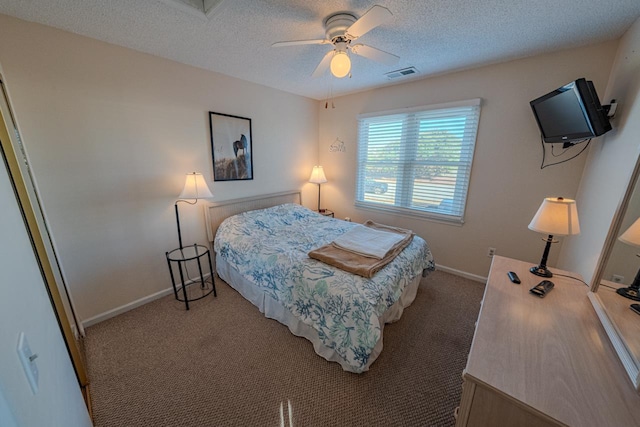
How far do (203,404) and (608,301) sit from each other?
2304mm

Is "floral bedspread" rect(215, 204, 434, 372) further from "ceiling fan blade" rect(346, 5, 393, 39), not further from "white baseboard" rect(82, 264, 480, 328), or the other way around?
"ceiling fan blade" rect(346, 5, 393, 39)

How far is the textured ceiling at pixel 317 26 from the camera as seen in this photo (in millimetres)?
1528

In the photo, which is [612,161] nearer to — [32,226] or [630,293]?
[630,293]

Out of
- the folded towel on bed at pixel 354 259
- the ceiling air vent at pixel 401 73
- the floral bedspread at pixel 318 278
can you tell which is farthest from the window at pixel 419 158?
the folded towel on bed at pixel 354 259

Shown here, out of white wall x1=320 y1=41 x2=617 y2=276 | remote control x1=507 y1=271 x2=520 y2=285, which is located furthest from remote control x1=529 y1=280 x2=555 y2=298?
white wall x1=320 y1=41 x2=617 y2=276

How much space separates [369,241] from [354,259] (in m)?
0.41

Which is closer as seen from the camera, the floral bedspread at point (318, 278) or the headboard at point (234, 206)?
the floral bedspread at point (318, 278)

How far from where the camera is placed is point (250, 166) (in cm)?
315

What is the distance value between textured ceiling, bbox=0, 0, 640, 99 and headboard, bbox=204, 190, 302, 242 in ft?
5.03

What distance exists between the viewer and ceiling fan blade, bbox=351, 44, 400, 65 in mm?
1741

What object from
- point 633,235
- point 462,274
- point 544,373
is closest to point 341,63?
point 633,235

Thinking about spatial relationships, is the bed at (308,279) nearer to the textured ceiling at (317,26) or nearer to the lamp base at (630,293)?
the lamp base at (630,293)

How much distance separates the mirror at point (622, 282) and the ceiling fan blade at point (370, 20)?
1.47 meters

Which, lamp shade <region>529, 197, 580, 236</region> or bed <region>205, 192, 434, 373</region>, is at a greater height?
lamp shade <region>529, 197, 580, 236</region>
